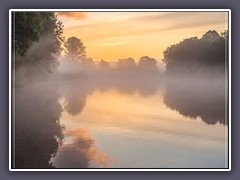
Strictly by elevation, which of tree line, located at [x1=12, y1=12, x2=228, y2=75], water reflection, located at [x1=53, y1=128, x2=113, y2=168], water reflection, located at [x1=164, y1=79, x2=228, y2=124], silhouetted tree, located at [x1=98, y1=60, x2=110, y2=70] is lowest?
water reflection, located at [x1=53, y1=128, x2=113, y2=168]

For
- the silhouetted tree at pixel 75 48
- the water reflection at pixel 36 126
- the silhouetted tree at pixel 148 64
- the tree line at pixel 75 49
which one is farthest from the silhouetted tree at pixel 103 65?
the water reflection at pixel 36 126

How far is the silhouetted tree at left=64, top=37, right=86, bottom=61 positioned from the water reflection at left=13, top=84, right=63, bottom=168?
334mm

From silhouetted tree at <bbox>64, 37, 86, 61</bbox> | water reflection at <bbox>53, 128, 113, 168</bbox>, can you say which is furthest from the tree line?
water reflection at <bbox>53, 128, 113, 168</bbox>

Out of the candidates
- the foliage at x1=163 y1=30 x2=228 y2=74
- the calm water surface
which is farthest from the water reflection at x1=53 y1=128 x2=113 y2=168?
the foliage at x1=163 y1=30 x2=228 y2=74

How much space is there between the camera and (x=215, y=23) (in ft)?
10.9

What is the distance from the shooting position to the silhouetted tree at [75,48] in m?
3.32

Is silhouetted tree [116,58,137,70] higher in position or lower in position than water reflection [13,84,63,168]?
higher

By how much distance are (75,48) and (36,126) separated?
0.74 m

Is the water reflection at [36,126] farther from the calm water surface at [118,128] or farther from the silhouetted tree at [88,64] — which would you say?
the silhouetted tree at [88,64]

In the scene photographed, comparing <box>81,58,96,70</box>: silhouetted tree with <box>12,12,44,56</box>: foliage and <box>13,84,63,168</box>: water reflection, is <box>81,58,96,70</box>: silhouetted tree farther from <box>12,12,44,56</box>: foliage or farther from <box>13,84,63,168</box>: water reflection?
<box>12,12,44,56</box>: foliage

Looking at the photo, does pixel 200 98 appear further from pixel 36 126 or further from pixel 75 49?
pixel 36 126

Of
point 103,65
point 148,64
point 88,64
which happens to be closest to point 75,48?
point 88,64

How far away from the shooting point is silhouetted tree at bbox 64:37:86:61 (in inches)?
131

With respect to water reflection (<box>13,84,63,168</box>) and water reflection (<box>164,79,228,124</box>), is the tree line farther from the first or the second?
water reflection (<box>13,84,63,168</box>)
